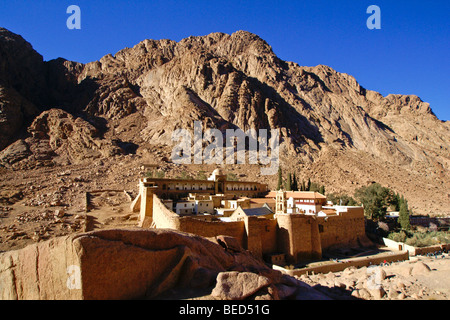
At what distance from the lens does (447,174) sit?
6650 cm

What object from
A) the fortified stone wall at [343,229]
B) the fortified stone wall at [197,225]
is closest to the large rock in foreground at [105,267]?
the fortified stone wall at [197,225]

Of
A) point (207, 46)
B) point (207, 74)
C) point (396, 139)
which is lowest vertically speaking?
point (396, 139)

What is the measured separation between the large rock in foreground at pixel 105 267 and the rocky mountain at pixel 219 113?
1714 inches

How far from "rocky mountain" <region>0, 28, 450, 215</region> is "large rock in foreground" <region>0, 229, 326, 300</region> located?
43.5m

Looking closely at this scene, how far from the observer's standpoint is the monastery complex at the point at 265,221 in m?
17.6

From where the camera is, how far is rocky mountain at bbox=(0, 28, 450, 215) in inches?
2206

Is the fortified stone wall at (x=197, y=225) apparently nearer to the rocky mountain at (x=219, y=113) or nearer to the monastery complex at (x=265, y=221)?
the monastery complex at (x=265, y=221)

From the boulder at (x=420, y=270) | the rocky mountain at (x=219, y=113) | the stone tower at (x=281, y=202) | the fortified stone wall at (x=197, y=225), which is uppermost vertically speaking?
the rocky mountain at (x=219, y=113)

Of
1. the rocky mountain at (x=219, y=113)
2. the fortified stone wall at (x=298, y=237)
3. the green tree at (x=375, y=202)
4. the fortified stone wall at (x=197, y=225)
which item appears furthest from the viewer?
the rocky mountain at (x=219, y=113)

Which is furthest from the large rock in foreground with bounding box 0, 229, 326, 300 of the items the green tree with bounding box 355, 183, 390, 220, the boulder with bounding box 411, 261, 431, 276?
the green tree with bounding box 355, 183, 390, 220
